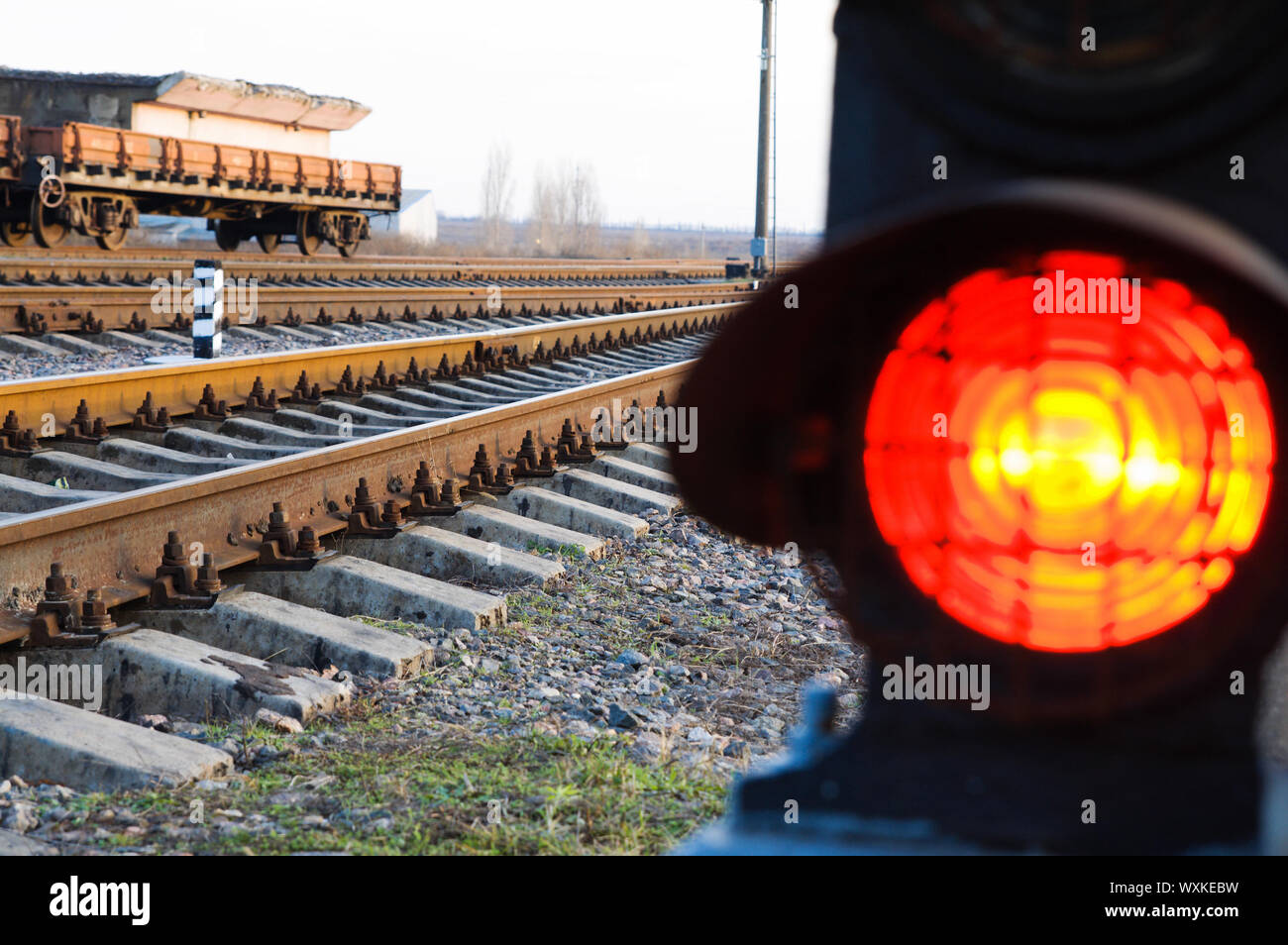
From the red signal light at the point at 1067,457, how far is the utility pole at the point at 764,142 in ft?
93.7

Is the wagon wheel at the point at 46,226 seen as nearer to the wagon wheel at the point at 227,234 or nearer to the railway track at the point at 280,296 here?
the railway track at the point at 280,296

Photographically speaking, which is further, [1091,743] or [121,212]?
[121,212]

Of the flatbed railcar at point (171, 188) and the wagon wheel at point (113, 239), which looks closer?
the flatbed railcar at point (171, 188)

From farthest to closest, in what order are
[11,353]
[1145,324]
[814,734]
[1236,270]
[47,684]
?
[11,353]
[47,684]
[814,734]
[1145,324]
[1236,270]

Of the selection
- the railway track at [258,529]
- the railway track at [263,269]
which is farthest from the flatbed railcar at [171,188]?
the railway track at [258,529]

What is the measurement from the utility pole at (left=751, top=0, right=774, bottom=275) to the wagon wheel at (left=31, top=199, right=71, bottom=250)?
13.8 metres

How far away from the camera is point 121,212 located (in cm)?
2362

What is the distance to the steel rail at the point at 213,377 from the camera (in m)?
6.13

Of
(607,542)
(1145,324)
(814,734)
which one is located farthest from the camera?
(607,542)

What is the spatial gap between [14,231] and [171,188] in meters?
2.76
